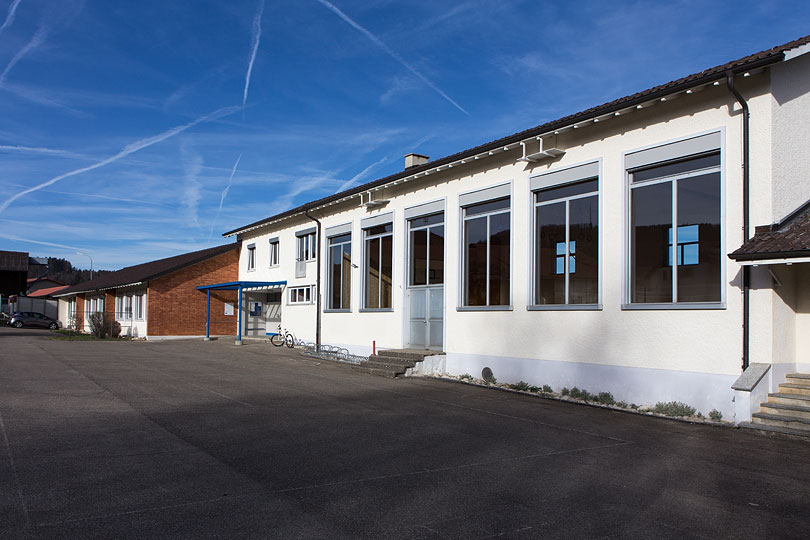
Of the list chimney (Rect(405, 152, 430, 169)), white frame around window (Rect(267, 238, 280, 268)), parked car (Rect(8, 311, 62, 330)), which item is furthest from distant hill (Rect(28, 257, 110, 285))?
chimney (Rect(405, 152, 430, 169))

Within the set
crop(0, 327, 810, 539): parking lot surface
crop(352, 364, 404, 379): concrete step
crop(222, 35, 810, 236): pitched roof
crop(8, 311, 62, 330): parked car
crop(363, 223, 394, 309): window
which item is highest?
crop(222, 35, 810, 236): pitched roof

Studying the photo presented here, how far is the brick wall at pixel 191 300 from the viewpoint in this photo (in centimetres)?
2956

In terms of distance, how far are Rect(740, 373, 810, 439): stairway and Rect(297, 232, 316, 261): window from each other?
16646 mm

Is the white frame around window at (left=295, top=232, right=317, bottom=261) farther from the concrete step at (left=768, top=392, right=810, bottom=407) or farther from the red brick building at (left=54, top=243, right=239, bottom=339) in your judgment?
the concrete step at (left=768, top=392, right=810, bottom=407)

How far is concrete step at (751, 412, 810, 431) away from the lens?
862 centimetres

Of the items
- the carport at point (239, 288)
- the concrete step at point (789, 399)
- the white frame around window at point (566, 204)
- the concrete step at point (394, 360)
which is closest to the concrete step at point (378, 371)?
the concrete step at point (394, 360)

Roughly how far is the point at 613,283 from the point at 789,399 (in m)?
3.33

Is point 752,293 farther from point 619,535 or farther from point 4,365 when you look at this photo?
point 4,365

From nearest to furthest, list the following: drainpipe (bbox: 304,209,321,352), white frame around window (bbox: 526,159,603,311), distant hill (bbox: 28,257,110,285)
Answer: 1. white frame around window (bbox: 526,159,603,311)
2. drainpipe (bbox: 304,209,321,352)
3. distant hill (bbox: 28,257,110,285)

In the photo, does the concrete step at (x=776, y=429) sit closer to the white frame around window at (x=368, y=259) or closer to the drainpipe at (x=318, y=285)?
the white frame around window at (x=368, y=259)

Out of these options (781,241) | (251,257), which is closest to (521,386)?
(781,241)

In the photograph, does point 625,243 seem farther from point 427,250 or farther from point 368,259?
point 368,259

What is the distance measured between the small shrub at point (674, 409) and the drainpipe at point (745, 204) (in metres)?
1.11

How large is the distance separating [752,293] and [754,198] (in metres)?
1.40
